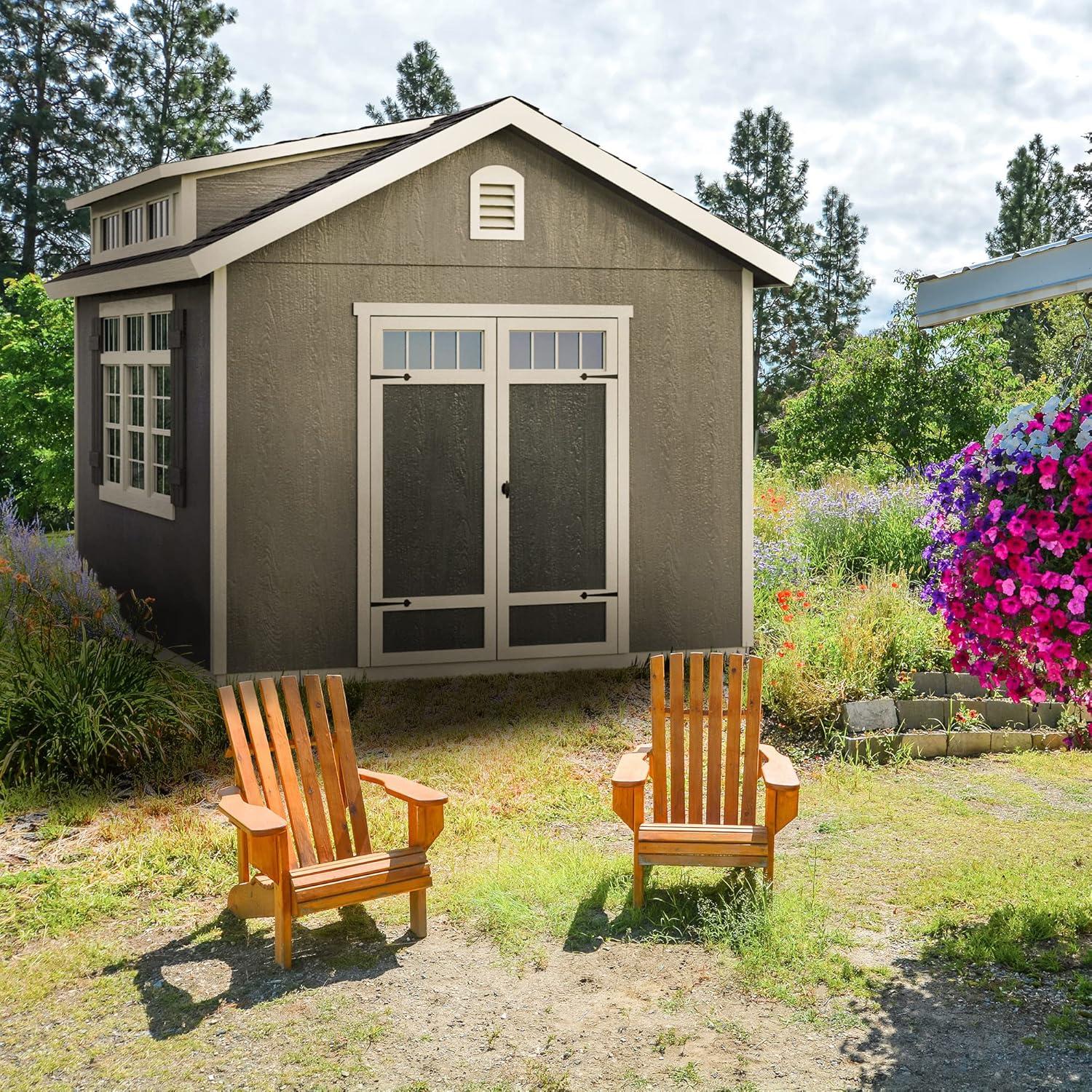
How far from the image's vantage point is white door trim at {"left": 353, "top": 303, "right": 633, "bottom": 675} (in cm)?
861

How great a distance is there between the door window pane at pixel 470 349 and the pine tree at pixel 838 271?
28653mm

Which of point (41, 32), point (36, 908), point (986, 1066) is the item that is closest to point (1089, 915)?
point (986, 1066)

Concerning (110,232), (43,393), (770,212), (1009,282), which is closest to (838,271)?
(770,212)

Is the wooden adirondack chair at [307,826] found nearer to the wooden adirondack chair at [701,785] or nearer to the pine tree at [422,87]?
the wooden adirondack chair at [701,785]

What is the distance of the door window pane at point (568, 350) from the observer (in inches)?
354

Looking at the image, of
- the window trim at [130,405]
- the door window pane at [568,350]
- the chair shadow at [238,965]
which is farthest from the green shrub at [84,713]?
the door window pane at [568,350]

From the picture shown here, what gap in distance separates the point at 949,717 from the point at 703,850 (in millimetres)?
3379

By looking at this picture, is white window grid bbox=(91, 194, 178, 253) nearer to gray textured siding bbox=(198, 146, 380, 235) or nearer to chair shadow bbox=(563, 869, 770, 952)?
gray textured siding bbox=(198, 146, 380, 235)

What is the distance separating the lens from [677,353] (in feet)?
30.2

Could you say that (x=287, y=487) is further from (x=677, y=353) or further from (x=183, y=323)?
(x=677, y=353)

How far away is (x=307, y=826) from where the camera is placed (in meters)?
5.07

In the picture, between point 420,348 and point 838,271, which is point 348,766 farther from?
point 838,271

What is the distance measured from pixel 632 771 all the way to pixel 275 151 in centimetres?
642


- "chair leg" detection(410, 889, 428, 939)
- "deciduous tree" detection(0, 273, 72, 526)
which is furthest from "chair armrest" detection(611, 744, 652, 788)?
Answer: "deciduous tree" detection(0, 273, 72, 526)
